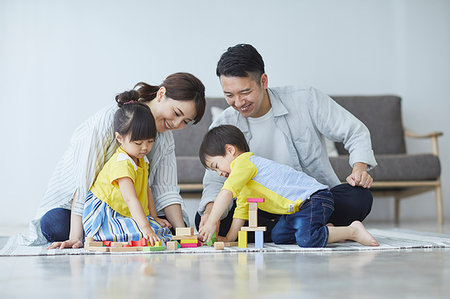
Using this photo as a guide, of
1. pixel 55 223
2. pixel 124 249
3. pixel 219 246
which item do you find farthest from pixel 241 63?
pixel 55 223

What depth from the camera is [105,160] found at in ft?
6.75

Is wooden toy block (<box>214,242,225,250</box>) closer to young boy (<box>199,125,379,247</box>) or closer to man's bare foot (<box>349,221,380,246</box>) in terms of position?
young boy (<box>199,125,379,247</box>)

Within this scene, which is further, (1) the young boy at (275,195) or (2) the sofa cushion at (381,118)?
(2) the sofa cushion at (381,118)

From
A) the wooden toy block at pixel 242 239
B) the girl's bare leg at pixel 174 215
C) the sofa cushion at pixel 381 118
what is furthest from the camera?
the sofa cushion at pixel 381 118

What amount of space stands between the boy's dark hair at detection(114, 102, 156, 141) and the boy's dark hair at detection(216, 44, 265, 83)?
0.33m

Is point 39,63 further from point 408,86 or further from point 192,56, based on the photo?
point 408,86

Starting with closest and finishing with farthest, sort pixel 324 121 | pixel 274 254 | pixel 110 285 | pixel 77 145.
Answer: pixel 110 285
pixel 274 254
pixel 77 145
pixel 324 121

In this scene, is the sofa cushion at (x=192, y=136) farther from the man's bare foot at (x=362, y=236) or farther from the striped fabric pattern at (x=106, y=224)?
the man's bare foot at (x=362, y=236)

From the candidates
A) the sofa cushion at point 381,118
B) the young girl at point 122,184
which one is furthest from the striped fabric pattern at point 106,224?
the sofa cushion at point 381,118

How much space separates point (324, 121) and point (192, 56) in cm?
233

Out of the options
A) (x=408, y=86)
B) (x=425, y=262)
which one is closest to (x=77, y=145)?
(x=425, y=262)

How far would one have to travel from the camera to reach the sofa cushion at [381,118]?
13.5 ft

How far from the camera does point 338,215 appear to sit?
81.4 inches

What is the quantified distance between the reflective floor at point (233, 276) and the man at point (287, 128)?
509 millimetres
